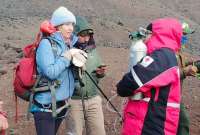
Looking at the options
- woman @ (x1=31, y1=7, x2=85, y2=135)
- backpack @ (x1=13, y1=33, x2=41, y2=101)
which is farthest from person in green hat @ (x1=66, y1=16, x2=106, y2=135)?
backpack @ (x1=13, y1=33, x2=41, y2=101)

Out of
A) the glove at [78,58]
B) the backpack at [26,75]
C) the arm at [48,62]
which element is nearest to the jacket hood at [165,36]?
the glove at [78,58]

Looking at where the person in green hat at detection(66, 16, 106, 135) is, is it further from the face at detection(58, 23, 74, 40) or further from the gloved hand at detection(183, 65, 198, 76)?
the gloved hand at detection(183, 65, 198, 76)

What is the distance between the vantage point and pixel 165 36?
14.1 ft

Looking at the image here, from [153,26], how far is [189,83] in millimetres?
7071

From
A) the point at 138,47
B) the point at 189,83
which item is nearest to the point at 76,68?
the point at 138,47

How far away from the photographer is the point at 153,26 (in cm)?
Answer: 438

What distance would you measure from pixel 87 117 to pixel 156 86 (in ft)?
5.72


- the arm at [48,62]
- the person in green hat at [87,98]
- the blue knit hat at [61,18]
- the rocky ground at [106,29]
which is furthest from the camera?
the rocky ground at [106,29]

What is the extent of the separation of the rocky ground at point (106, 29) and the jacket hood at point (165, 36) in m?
3.36

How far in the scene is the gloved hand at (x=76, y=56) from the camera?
4.82 m

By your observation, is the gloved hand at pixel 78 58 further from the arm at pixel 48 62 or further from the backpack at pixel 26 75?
the backpack at pixel 26 75

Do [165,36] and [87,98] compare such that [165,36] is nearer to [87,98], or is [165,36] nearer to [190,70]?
[190,70]

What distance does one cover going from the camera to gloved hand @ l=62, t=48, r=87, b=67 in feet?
15.8

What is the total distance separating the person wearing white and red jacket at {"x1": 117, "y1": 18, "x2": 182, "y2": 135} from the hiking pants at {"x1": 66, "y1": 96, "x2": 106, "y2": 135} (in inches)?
51.0
